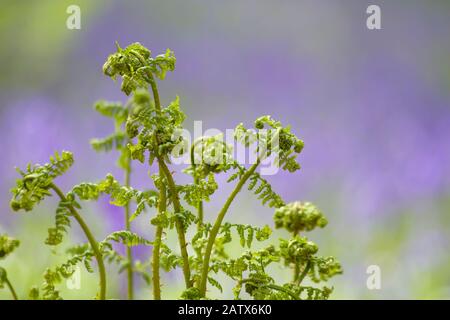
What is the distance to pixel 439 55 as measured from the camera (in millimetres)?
2314

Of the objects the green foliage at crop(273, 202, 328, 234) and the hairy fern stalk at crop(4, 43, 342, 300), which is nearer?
the hairy fern stalk at crop(4, 43, 342, 300)

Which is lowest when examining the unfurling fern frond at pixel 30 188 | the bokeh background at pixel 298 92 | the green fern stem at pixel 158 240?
the green fern stem at pixel 158 240

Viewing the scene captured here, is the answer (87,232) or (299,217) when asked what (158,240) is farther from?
(299,217)

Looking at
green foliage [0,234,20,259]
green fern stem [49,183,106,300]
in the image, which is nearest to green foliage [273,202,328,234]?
green fern stem [49,183,106,300]

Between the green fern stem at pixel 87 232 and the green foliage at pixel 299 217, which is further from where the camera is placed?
the green foliage at pixel 299 217

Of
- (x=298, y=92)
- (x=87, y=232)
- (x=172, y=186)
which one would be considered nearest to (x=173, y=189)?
(x=172, y=186)

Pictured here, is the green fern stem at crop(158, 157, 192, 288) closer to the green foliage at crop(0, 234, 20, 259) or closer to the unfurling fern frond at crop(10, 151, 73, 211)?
the unfurling fern frond at crop(10, 151, 73, 211)

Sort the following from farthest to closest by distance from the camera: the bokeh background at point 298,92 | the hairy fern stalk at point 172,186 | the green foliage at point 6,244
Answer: the bokeh background at point 298,92, the green foliage at point 6,244, the hairy fern stalk at point 172,186

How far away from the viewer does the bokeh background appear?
2.21 metres

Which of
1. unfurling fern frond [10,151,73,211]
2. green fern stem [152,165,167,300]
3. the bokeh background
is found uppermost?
the bokeh background

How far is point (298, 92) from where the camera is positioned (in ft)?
7.57

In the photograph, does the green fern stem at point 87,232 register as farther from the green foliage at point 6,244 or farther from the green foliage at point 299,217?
the green foliage at point 299,217

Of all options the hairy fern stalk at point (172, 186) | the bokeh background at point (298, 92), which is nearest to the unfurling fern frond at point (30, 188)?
the hairy fern stalk at point (172, 186)

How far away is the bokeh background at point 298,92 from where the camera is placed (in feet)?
7.25
